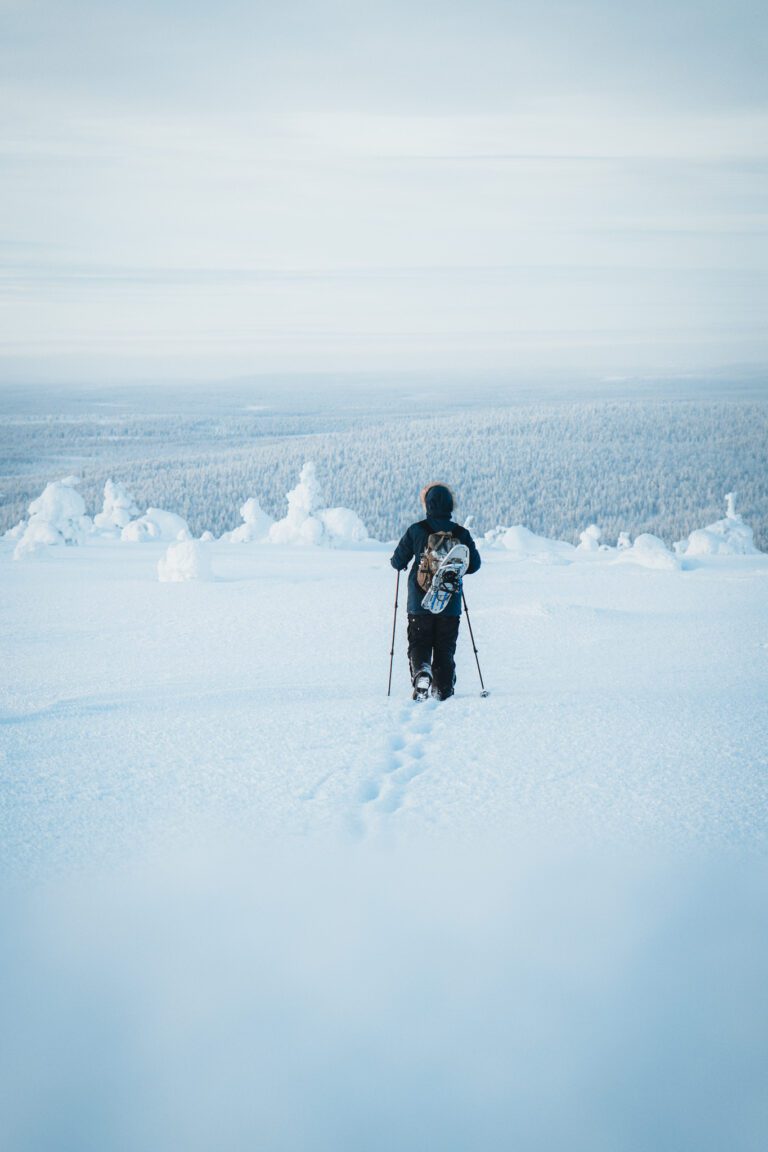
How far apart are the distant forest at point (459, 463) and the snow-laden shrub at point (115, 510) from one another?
2281 centimetres

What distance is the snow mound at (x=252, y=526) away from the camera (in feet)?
98.4

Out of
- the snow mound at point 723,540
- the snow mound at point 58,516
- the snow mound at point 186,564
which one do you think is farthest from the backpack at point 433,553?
the snow mound at point 723,540

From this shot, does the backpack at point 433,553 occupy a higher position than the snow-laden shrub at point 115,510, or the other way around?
the backpack at point 433,553

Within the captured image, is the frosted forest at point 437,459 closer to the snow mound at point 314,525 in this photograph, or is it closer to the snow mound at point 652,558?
the snow mound at point 314,525

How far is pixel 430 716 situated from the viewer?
19.9 feet

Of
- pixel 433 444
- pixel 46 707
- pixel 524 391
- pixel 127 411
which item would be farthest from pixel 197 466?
pixel 524 391

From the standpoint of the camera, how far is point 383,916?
3279 millimetres

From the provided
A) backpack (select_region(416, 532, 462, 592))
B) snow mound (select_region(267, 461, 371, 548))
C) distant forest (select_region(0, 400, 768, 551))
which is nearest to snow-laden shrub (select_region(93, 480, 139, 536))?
snow mound (select_region(267, 461, 371, 548))

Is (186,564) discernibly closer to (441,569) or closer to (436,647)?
(436,647)

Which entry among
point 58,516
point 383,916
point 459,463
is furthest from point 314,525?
point 459,463

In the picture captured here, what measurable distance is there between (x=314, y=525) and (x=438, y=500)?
2150cm

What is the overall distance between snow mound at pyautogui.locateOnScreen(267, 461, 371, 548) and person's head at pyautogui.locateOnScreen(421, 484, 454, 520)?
20.7 metres

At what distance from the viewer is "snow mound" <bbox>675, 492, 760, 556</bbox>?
24969 mm

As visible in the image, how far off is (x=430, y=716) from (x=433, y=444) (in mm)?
89995
